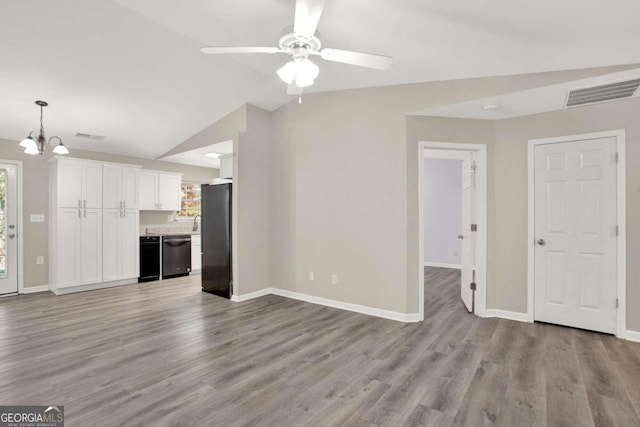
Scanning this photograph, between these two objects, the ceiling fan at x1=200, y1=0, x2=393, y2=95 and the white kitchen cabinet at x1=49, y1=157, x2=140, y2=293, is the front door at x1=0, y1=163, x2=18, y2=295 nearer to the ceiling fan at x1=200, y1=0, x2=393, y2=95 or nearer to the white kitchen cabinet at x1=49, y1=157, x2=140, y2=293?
the white kitchen cabinet at x1=49, y1=157, x2=140, y2=293

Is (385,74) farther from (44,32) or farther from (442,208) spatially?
(442,208)

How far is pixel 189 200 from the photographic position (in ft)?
23.6

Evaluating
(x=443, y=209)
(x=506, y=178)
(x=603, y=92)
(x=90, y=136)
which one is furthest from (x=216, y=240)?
(x=443, y=209)

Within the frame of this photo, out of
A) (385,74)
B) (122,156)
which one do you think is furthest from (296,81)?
(122,156)

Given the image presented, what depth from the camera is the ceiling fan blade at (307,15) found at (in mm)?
1706

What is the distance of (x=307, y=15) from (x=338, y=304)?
135 inches

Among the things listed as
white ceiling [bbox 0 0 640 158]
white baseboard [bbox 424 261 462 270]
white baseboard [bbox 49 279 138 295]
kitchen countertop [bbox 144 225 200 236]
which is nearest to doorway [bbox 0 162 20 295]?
white baseboard [bbox 49 279 138 295]

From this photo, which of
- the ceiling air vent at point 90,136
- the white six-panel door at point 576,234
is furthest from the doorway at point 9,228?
the white six-panel door at point 576,234

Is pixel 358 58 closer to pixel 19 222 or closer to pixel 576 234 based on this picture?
pixel 576 234

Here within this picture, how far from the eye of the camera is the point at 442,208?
24.8 ft

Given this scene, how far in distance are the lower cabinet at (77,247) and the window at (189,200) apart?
192 cm

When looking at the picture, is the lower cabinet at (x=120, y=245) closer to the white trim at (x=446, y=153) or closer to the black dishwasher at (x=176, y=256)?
the black dishwasher at (x=176, y=256)

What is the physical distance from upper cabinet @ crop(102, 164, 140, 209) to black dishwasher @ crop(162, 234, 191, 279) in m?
0.94

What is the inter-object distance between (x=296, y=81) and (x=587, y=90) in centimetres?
278
